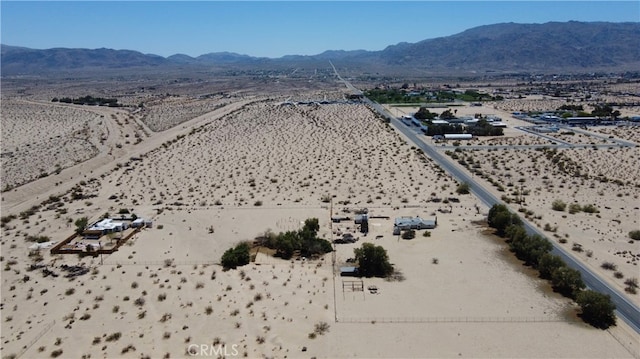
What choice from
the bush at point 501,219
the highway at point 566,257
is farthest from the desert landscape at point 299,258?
the bush at point 501,219

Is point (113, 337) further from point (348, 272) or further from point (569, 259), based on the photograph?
point (569, 259)

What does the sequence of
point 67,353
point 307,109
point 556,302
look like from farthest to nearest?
point 307,109
point 556,302
point 67,353

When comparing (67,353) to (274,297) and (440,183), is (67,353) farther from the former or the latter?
(440,183)

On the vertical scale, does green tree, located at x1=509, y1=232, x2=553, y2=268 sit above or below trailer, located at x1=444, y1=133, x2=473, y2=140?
below

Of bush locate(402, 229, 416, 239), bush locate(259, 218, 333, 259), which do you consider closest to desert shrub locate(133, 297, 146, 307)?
bush locate(259, 218, 333, 259)

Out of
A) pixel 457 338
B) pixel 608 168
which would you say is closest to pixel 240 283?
pixel 457 338

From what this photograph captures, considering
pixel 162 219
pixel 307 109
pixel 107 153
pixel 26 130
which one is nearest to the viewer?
pixel 162 219

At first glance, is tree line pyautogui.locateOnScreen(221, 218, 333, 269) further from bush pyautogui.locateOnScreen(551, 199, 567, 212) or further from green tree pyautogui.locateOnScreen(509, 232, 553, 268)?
bush pyautogui.locateOnScreen(551, 199, 567, 212)

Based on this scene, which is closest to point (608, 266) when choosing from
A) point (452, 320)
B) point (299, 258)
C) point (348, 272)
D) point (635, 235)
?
point (635, 235)
